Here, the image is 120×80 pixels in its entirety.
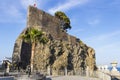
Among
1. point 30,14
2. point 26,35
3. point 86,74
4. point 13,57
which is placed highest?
point 30,14

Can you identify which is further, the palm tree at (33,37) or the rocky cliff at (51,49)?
the rocky cliff at (51,49)

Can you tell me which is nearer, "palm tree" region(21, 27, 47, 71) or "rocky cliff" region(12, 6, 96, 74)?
"palm tree" region(21, 27, 47, 71)

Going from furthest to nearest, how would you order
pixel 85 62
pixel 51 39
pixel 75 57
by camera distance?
pixel 85 62 < pixel 75 57 < pixel 51 39

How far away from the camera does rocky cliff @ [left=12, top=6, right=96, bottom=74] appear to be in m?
40.0

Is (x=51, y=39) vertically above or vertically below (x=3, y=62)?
above

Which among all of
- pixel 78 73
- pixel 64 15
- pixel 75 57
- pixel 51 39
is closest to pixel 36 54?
pixel 51 39

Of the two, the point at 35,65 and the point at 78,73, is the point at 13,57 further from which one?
the point at 78,73

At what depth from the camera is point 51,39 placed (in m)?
43.8

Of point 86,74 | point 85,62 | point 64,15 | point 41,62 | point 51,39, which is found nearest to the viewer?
point 86,74

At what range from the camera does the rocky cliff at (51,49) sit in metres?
40.0

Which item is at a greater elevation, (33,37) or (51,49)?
(33,37)

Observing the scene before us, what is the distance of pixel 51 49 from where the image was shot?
43188 millimetres

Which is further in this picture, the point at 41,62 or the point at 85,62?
the point at 85,62

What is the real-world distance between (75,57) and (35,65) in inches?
427
